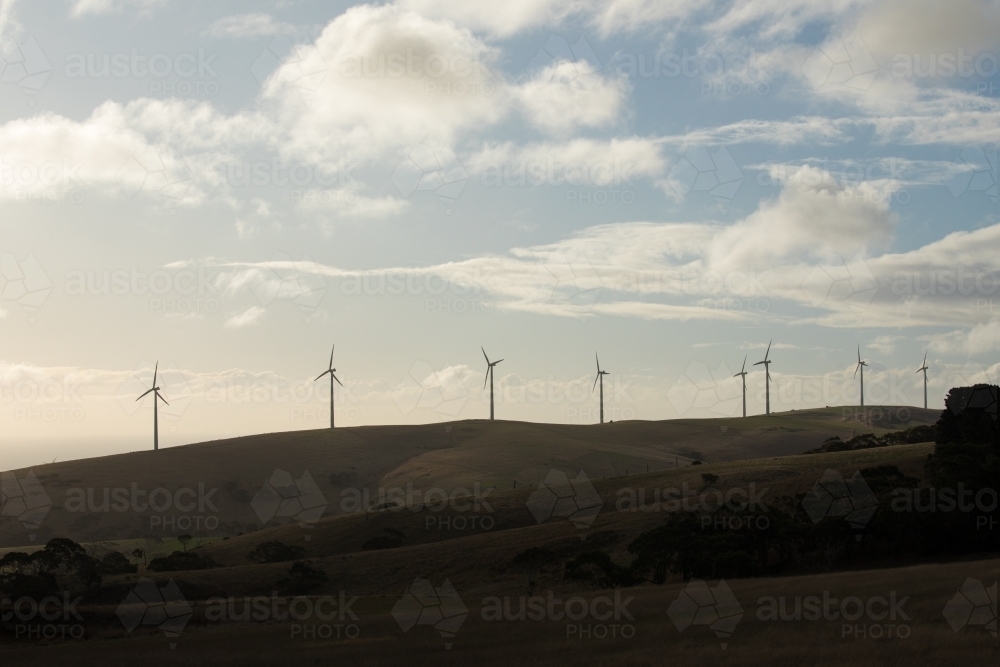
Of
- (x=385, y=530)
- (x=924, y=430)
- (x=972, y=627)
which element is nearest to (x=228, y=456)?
(x=385, y=530)

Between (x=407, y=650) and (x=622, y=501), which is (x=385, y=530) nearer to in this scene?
(x=622, y=501)

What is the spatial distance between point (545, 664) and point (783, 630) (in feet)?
31.9

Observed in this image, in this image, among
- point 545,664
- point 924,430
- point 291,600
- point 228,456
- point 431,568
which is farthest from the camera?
point 228,456

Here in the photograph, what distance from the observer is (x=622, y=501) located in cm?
8762
